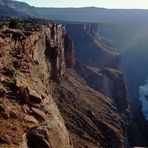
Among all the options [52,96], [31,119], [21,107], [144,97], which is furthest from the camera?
[144,97]

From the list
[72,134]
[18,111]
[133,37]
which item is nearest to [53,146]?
[18,111]

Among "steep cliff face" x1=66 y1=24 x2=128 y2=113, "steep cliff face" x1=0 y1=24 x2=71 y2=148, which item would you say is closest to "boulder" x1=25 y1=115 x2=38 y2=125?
"steep cliff face" x1=0 y1=24 x2=71 y2=148

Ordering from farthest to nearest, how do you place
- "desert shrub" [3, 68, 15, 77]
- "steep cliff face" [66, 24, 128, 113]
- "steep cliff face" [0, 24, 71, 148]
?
"steep cliff face" [66, 24, 128, 113], "desert shrub" [3, 68, 15, 77], "steep cliff face" [0, 24, 71, 148]

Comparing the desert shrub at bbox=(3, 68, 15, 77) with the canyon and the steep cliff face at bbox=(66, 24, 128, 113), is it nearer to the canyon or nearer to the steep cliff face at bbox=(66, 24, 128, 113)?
the canyon

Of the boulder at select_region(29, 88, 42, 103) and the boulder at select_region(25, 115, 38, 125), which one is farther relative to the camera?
the boulder at select_region(29, 88, 42, 103)

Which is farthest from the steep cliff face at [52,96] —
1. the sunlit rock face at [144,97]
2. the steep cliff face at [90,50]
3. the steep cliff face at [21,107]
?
the sunlit rock face at [144,97]

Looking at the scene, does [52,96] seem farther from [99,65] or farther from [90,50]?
[90,50]

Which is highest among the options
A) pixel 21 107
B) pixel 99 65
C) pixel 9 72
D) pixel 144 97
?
pixel 9 72

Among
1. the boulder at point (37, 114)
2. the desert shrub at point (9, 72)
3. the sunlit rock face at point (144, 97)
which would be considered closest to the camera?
the boulder at point (37, 114)

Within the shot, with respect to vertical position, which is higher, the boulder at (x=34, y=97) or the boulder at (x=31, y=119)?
the boulder at (x=34, y=97)

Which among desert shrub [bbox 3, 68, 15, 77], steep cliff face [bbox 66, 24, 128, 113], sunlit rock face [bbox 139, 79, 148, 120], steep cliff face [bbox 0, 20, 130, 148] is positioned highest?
desert shrub [bbox 3, 68, 15, 77]

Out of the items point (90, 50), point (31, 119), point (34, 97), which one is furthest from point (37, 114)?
point (90, 50)

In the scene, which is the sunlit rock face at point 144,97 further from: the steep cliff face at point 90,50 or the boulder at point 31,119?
the boulder at point 31,119
